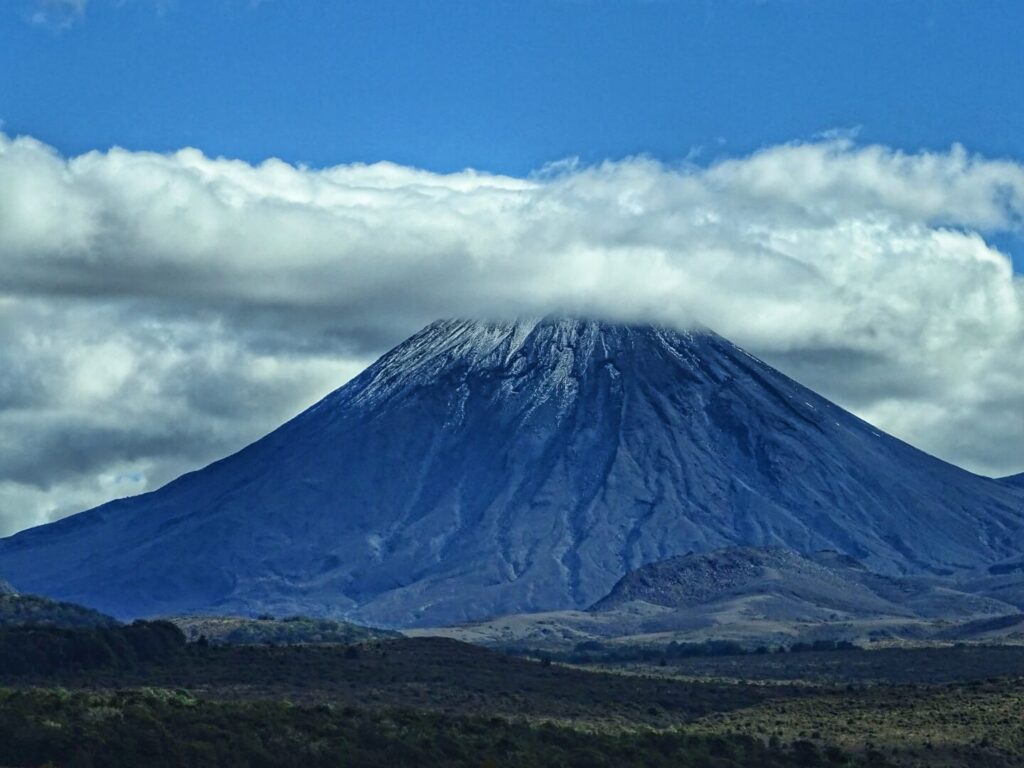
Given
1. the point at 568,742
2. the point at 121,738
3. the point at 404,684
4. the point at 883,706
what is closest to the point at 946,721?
the point at 883,706

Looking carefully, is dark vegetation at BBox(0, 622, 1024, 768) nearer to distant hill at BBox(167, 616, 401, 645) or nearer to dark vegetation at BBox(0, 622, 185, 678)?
dark vegetation at BBox(0, 622, 185, 678)

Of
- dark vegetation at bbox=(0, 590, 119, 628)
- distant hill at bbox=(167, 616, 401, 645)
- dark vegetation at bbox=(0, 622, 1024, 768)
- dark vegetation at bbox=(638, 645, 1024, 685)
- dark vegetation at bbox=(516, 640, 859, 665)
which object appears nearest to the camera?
dark vegetation at bbox=(0, 622, 1024, 768)

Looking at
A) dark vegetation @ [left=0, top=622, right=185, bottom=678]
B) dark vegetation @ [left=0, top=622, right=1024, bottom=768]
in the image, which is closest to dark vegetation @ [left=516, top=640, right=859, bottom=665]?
dark vegetation @ [left=0, top=622, right=1024, bottom=768]

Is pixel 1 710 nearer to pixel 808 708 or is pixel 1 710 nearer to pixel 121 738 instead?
pixel 121 738

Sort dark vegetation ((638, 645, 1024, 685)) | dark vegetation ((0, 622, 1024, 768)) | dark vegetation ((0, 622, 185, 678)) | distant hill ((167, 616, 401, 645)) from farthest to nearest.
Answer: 1. distant hill ((167, 616, 401, 645))
2. dark vegetation ((638, 645, 1024, 685))
3. dark vegetation ((0, 622, 185, 678))
4. dark vegetation ((0, 622, 1024, 768))

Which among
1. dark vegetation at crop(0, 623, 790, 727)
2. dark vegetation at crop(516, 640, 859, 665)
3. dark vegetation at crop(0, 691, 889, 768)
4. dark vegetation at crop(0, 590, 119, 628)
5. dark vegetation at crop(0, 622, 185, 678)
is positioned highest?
dark vegetation at crop(0, 590, 119, 628)

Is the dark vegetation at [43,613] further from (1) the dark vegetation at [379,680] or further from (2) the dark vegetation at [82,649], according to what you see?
(1) the dark vegetation at [379,680]

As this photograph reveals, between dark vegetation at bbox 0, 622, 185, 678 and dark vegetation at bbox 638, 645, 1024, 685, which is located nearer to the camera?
dark vegetation at bbox 0, 622, 185, 678

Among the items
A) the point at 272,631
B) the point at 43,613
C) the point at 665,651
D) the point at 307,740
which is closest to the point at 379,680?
the point at 307,740
